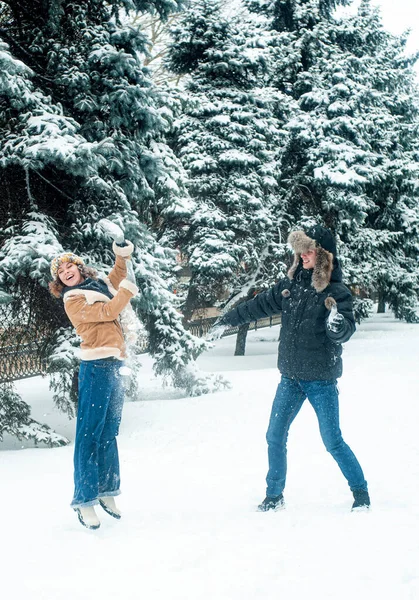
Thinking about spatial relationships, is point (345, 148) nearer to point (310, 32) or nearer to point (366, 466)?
point (310, 32)

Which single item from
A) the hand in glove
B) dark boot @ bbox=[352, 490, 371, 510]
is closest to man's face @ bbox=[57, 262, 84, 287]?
the hand in glove

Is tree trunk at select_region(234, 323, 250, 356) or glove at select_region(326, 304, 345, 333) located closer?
glove at select_region(326, 304, 345, 333)

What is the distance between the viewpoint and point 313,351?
4059mm

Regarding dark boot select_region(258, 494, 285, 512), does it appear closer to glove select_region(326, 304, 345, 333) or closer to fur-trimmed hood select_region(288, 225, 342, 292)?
glove select_region(326, 304, 345, 333)

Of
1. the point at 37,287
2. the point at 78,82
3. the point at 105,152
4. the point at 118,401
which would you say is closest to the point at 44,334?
the point at 37,287

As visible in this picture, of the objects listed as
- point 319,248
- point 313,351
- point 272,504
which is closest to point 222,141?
point 319,248

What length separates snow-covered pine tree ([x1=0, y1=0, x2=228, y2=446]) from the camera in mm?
6777

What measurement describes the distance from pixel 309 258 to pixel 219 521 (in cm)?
191

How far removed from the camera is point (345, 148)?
17.9m

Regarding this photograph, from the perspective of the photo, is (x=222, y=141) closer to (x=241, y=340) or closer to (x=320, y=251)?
(x=241, y=340)

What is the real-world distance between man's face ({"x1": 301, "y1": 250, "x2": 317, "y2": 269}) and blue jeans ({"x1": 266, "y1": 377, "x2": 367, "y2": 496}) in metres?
0.80

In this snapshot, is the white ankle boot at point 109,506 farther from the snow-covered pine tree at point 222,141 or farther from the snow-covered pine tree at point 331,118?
the snow-covered pine tree at point 331,118

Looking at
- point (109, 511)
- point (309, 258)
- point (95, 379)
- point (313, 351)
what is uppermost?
point (309, 258)

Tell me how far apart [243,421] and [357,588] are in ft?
16.9
